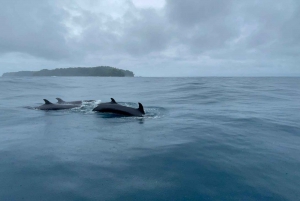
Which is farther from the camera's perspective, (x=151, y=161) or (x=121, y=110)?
(x=121, y=110)

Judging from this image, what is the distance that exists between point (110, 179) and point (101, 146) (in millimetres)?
2975

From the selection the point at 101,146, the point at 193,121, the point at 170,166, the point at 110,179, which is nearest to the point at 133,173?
the point at 110,179

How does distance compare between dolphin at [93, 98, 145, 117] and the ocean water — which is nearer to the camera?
the ocean water

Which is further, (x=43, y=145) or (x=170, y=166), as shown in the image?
(x=43, y=145)

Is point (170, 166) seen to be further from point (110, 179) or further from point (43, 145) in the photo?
point (43, 145)

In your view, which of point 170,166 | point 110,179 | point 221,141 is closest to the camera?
point 110,179

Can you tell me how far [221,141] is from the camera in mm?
9508

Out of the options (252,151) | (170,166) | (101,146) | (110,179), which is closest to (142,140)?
(101,146)

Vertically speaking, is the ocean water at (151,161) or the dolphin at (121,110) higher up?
the dolphin at (121,110)

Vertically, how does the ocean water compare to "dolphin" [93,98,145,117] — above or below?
below

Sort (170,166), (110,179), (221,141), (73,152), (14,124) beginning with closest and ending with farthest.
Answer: (110,179), (170,166), (73,152), (221,141), (14,124)

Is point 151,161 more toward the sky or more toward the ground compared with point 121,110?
more toward the ground

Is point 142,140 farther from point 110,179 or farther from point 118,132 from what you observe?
point 110,179

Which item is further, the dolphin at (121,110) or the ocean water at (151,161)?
the dolphin at (121,110)
